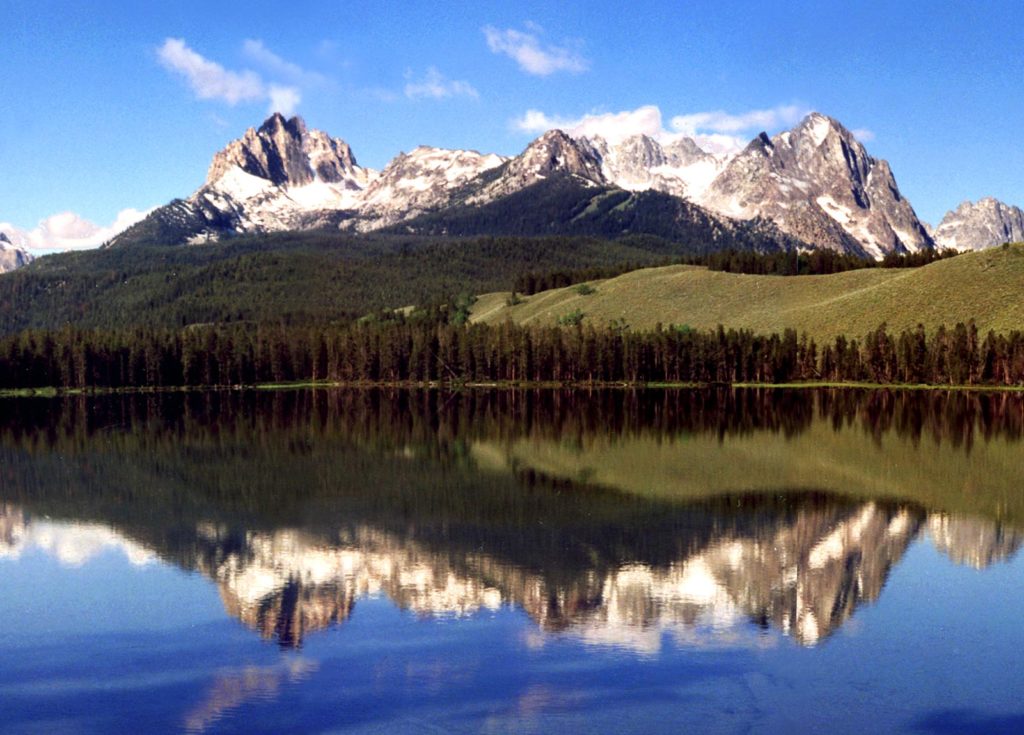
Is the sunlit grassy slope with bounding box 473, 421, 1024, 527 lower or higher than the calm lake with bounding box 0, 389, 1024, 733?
higher

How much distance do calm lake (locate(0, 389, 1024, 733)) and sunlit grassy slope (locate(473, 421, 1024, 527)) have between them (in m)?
0.46

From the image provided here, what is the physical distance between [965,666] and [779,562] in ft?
46.2

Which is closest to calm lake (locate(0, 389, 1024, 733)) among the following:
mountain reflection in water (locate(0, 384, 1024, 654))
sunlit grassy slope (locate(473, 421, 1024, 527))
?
mountain reflection in water (locate(0, 384, 1024, 654))

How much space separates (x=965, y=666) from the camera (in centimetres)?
3591

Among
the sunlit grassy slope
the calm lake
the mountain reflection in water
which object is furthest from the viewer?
the sunlit grassy slope

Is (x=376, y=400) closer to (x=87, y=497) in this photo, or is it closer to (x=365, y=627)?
(x=87, y=497)

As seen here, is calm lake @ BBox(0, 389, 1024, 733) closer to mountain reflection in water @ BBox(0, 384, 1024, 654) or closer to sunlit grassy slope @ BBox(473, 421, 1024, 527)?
mountain reflection in water @ BBox(0, 384, 1024, 654)

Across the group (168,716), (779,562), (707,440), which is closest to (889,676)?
(779,562)

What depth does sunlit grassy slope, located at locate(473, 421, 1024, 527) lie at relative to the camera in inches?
2712

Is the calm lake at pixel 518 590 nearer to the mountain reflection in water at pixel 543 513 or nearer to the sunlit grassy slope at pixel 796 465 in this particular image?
the mountain reflection in water at pixel 543 513

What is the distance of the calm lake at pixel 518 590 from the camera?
107 ft

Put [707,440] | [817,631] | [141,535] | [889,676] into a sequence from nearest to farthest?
[889,676] < [817,631] < [141,535] < [707,440]

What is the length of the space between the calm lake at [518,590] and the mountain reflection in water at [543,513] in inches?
10.6

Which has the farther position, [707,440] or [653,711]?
[707,440]
